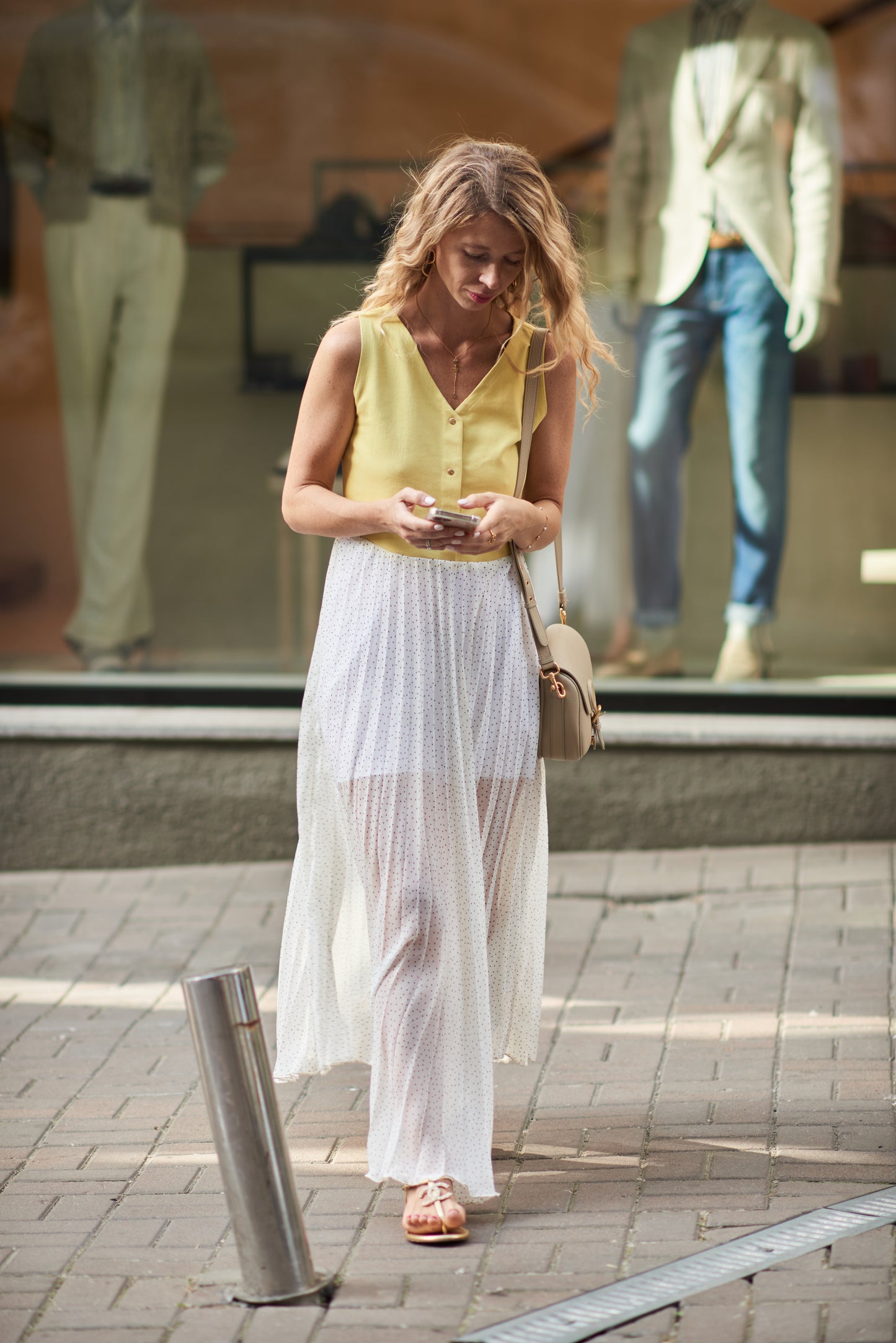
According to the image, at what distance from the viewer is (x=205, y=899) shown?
20.6ft

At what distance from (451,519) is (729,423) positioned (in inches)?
157

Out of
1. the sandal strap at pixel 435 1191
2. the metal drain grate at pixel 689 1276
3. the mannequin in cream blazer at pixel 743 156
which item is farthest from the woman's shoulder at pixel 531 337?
the mannequin in cream blazer at pixel 743 156

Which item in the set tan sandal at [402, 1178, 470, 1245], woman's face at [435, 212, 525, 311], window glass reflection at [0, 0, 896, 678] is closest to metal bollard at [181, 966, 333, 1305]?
tan sandal at [402, 1178, 470, 1245]

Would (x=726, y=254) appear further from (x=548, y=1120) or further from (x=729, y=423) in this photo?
(x=548, y=1120)

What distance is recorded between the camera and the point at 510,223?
3404mm

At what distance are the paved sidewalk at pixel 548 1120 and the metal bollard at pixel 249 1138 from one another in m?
0.07

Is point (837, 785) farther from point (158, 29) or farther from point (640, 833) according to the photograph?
point (158, 29)

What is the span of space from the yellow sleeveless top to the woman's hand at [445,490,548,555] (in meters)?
0.05

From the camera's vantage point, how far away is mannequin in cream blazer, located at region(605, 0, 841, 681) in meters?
6.75

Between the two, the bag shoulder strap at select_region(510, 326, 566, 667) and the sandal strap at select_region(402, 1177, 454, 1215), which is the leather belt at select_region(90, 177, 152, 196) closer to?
the bag shoulder strap at select_region(510, 326, 566, 667)

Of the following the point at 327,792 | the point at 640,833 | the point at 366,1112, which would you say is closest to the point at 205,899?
the point at 640,833

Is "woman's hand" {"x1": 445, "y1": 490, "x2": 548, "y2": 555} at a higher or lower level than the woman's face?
lower

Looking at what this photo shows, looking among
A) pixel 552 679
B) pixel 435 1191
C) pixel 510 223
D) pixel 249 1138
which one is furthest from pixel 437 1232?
pixel 510 223

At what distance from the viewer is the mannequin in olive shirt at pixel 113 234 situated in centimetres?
689
